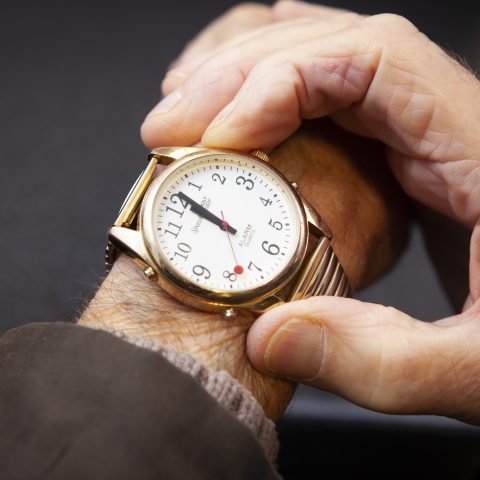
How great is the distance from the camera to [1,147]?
6.83ft

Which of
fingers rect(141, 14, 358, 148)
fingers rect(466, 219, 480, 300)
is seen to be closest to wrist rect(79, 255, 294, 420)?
fingers rect(141, 14, 358, 148)

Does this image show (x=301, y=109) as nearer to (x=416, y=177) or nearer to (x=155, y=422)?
(x=416, y=177)

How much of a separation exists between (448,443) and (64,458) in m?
1.20

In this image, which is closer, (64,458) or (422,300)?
(64,458)

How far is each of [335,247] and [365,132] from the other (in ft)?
0.90

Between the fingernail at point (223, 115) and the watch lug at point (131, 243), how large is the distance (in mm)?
275

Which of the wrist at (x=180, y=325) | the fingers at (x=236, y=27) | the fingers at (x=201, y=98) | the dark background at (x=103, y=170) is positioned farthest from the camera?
the dark background at (x=103, y=170)

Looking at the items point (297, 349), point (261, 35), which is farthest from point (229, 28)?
point (297, 349)

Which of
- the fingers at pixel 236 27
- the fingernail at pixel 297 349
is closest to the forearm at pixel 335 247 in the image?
the fingernail at pixel 297 349

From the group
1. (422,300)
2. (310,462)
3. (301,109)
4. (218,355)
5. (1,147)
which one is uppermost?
(301,109)

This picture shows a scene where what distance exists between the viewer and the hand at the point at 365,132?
1.10 metres

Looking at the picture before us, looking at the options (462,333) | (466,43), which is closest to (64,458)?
(462,333)

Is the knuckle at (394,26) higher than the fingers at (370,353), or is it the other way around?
the knuckle at (394,26)

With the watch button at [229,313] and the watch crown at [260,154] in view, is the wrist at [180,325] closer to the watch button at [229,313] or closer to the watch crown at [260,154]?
the watch button at [229,313]
